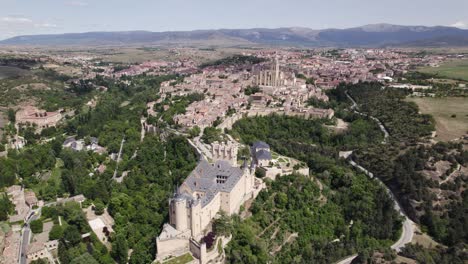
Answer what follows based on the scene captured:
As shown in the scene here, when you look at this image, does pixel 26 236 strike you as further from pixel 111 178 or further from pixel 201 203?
pixel 201 203

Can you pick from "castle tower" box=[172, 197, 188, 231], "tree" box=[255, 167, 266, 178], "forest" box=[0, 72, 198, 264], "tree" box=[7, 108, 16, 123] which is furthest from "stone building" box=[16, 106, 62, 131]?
"castle tower" box=[172, 197, 188, 231]

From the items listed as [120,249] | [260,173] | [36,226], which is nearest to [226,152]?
[260,173]

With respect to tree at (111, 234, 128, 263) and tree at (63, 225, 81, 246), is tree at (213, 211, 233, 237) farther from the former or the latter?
tree at (63, 225, 81, 246)

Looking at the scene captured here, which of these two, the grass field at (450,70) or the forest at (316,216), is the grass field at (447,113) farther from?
the grass field at (450,70)

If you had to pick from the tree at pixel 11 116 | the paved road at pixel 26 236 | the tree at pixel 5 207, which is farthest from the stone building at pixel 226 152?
the tree at pixel 11 116

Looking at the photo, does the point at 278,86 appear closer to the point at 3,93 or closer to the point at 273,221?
the point at 273,221

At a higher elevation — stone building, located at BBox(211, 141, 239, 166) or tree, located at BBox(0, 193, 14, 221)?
stone building, located at BBox(211, 141, 239, 166)

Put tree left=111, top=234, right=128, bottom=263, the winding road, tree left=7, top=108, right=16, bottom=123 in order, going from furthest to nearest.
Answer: tree left=7, top=108, right=16, bottom=123 < the winding road < tree left=111, top=234, right=128, bottom=263
